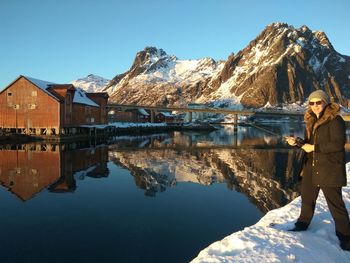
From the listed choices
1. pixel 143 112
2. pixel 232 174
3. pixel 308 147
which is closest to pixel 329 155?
pixel 308 147

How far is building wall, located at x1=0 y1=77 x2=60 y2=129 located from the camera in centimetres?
5344

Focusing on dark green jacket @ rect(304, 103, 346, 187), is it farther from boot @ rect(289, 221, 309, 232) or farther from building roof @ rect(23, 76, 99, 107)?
building roof @ rect(23, 76, 99, 107)

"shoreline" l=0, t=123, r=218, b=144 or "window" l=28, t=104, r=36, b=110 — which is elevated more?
"window" l=28, t=104, r=36, b=110

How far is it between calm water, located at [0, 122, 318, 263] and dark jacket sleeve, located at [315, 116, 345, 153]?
481 centimetres

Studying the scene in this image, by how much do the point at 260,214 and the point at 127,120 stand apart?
100980 millimetres

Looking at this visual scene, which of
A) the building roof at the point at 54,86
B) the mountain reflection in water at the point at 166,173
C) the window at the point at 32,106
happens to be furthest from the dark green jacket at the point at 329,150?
the window at the point at 32,106

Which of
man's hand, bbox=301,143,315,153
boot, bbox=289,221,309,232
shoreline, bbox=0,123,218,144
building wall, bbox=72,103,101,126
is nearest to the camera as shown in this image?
man's hand, bbox=301,143,315,153

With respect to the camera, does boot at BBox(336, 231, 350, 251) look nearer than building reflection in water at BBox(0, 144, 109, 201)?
Yes

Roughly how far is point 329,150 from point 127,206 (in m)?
9.97

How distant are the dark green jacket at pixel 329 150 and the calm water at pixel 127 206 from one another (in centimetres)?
444

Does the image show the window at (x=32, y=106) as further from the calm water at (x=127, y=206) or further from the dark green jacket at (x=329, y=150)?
the dark green jacket at (x=329, y=150)

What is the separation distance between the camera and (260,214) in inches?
539

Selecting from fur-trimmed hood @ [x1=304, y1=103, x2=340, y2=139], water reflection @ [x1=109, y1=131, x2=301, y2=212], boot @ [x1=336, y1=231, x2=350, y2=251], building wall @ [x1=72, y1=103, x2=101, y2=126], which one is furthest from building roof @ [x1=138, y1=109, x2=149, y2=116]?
boot @ [x1=336, y1=231, x2=350, y2=251]

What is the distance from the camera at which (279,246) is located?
6.39 meters
